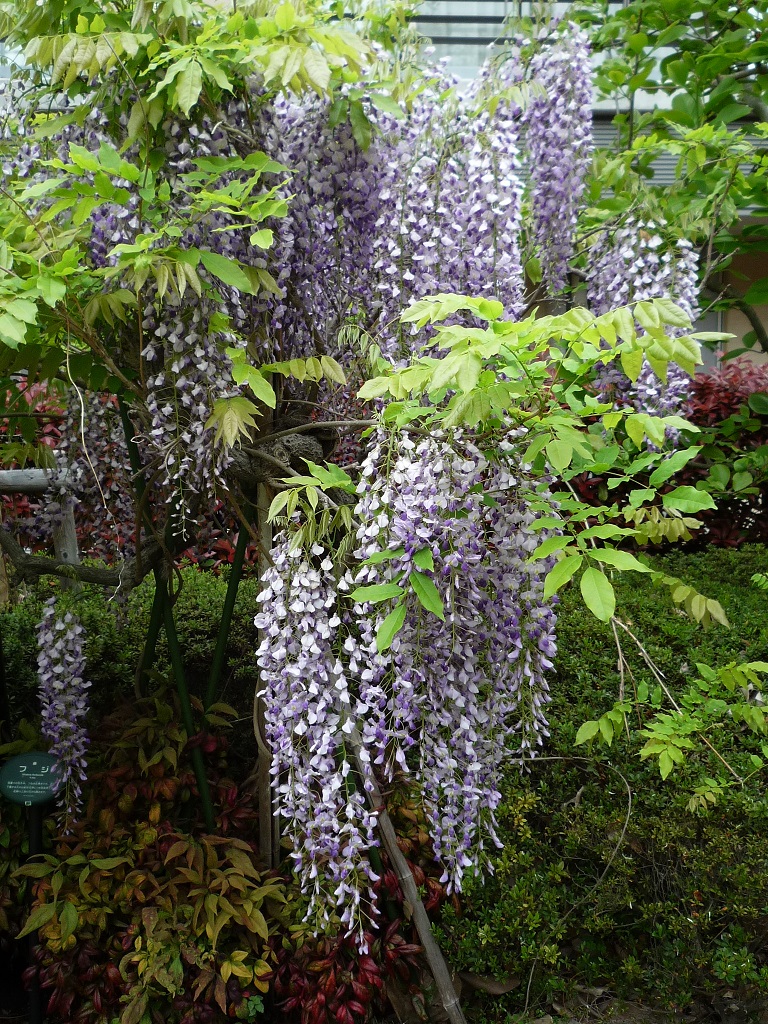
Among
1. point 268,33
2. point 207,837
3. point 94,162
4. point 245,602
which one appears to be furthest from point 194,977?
point 268,33

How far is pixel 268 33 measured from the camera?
1985 millimetres

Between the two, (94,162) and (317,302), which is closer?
(94,162)

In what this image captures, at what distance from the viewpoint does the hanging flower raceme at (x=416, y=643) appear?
1845 mm

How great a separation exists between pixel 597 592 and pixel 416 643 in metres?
0.56

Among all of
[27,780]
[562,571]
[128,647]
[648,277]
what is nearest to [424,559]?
[562,571]

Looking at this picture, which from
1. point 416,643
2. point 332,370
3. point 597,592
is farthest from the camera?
point 332,370

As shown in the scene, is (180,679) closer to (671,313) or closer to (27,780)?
(27,780)

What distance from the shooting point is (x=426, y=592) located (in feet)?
5.60

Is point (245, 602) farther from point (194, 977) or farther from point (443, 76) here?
point (443, 76)

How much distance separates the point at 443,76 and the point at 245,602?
2.50 meters

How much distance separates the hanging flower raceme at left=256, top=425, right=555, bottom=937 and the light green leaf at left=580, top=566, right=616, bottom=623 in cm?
33

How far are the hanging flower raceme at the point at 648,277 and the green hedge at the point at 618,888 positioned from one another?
1105 millimetres

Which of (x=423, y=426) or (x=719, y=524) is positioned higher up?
(x=423, y=426)

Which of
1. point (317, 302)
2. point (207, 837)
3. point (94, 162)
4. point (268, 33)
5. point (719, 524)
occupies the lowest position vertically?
point (719, 524)
